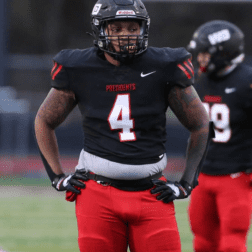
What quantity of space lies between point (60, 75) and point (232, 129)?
71.1 inches

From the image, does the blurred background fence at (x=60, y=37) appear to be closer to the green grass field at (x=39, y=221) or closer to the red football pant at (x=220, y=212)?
the green grass field at (x=39, y=221)

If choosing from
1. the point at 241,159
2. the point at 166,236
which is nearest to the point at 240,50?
the point at 241,159

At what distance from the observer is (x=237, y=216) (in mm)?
→ 4344

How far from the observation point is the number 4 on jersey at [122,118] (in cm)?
306

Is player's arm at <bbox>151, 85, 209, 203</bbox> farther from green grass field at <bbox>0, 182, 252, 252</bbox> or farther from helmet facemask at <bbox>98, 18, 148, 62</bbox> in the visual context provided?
green grass field at <bbox>0, 182, 252, 252</bbox>

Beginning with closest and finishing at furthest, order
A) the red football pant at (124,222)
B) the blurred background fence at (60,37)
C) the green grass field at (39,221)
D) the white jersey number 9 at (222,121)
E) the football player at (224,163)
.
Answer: the red football pant at (124,222)
the football player at (224,163)
the white jersey number 9 at (222,121)
the green grass field at (39,221)
the blurred background fence at (60,37)

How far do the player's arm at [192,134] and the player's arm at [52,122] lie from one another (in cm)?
50

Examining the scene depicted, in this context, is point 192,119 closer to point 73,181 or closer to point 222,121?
point 73,181

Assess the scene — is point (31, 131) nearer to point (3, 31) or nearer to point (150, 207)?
point (3, 31)

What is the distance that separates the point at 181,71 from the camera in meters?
3.06

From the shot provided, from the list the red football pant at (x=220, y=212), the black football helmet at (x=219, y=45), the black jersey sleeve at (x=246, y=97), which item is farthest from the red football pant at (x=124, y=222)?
the black football helmet at (x=219, y=45)

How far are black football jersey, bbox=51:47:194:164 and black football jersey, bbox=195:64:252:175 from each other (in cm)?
149

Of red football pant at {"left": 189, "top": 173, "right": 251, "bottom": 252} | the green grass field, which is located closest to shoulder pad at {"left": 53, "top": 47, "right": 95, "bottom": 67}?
red football pant at {"left": 189, "top": 173, "right": 251, "bottom": 252}

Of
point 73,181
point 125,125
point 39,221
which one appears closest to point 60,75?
point 125,125
